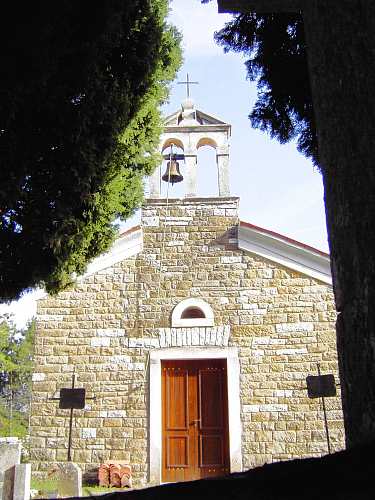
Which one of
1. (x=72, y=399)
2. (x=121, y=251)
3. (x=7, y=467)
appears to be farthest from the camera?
(x=121, y=251)

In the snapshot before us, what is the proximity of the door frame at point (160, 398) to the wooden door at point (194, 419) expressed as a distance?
0.16 metres

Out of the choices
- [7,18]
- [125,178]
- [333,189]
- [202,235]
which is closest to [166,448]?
[202,235]

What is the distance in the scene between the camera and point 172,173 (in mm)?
9602

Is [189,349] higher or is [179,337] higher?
[179,337]

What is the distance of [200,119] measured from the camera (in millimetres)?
10234

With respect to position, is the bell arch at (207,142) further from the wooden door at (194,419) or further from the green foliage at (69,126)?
the green foliage at (69,126)

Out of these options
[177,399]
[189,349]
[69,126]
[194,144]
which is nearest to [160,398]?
[177,399]

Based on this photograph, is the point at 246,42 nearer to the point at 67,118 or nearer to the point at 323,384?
the point at 67,118

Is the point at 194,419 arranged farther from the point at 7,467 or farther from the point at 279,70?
the point at 279,70

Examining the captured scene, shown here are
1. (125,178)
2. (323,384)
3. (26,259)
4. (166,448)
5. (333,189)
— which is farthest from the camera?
(166,448)

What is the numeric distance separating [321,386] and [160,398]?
2664mm

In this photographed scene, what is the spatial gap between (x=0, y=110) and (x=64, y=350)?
Result: 584cm

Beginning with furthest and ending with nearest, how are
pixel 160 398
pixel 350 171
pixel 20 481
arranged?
pixel 160 398 → pixel 20 481 → pixel 350 171

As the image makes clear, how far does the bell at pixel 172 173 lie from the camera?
9609mm
